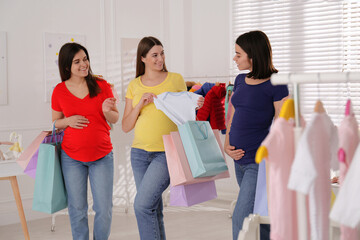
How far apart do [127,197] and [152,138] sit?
242 cm

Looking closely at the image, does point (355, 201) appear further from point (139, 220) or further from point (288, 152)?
point (139, 220)

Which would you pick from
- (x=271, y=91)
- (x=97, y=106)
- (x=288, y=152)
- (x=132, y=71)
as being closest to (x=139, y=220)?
(x=97, y=106)

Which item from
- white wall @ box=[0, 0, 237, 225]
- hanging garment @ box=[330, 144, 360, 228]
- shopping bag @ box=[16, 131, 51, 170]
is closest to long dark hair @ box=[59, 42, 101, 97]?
shopping bag @ box=[16, 131, 51, 170]

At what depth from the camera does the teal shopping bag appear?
2.85m

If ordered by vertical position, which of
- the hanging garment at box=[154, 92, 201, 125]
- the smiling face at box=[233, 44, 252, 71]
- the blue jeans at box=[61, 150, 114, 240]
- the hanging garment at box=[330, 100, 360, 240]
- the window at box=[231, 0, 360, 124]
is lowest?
the blue jeans at box=[61, 150, 114, 240]

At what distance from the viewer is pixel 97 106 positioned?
3262mm

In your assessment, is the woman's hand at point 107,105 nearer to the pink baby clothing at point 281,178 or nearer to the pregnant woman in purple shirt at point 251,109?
the pregnant woman in purple shirt at point 251,109

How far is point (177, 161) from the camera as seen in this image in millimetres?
2883

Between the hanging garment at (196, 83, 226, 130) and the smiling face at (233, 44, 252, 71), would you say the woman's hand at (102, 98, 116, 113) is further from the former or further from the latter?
the hanging garment at (196, 83, 226, 130)

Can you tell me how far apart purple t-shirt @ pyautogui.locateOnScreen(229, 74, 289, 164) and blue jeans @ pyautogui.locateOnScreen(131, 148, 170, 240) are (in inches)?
20.7

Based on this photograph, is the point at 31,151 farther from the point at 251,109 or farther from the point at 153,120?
the point at 251,109

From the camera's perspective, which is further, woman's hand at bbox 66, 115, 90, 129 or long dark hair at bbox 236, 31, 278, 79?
woman's hand at bbox 66, 115, 90, 129

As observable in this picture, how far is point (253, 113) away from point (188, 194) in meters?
0.69

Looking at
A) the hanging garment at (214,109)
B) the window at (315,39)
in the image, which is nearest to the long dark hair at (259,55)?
the hanging garment at (214,109)
